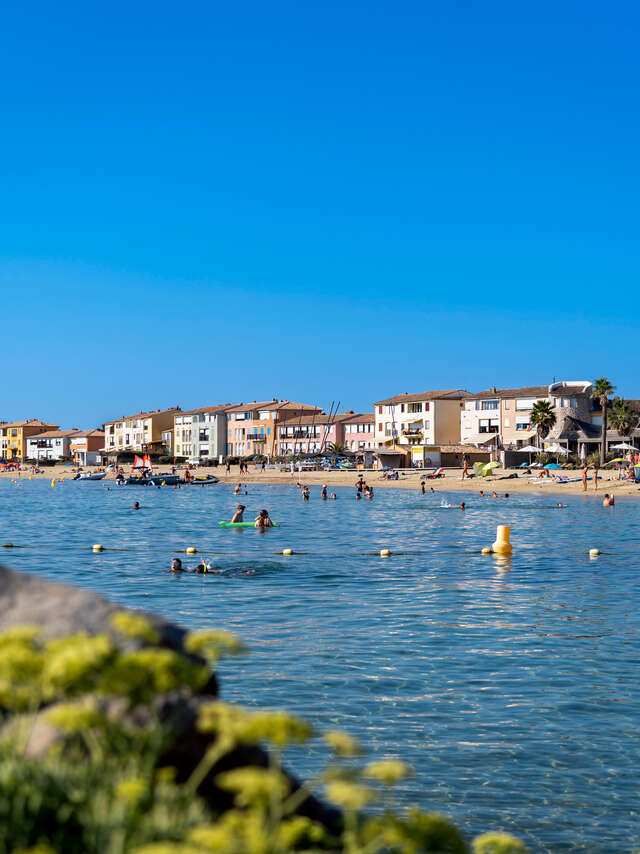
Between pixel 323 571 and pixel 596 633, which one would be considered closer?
pixel 596 633

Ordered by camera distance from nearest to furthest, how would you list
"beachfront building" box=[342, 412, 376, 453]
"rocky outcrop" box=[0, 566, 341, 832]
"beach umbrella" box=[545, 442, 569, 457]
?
"rocky outcrop" box=[0, 566, 341, 832], "beach umbrella" box=[545, 442, 569, 457], "beachfront building" box=[342, 412, 376, 453]

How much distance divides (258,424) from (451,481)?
6727 cm

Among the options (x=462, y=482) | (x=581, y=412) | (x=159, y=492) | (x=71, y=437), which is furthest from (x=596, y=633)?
(x=71, y=437)

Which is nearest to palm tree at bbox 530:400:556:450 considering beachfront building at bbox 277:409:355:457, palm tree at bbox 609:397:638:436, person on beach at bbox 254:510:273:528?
palm tree at bbox 609:397:638:436

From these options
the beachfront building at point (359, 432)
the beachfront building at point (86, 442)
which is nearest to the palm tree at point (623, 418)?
the beachfront building at point (359, 432)

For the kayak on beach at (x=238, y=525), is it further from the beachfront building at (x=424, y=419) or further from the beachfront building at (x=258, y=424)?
the beachfront building at (x=258, y=424)

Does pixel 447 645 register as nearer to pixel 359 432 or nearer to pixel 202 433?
pixel 359 432

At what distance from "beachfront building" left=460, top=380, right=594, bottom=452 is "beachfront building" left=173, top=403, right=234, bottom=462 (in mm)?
49428

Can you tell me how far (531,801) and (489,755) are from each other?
1.34 meters

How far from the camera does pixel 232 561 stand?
32812 mm

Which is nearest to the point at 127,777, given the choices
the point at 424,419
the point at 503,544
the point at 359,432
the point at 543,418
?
the point at 503,544

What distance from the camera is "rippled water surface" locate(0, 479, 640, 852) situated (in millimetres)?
10289

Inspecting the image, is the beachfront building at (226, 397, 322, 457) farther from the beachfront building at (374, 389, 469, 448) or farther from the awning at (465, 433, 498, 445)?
the awning at (465, 433, 498, 445)

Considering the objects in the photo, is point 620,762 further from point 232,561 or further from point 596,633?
point 232,561
